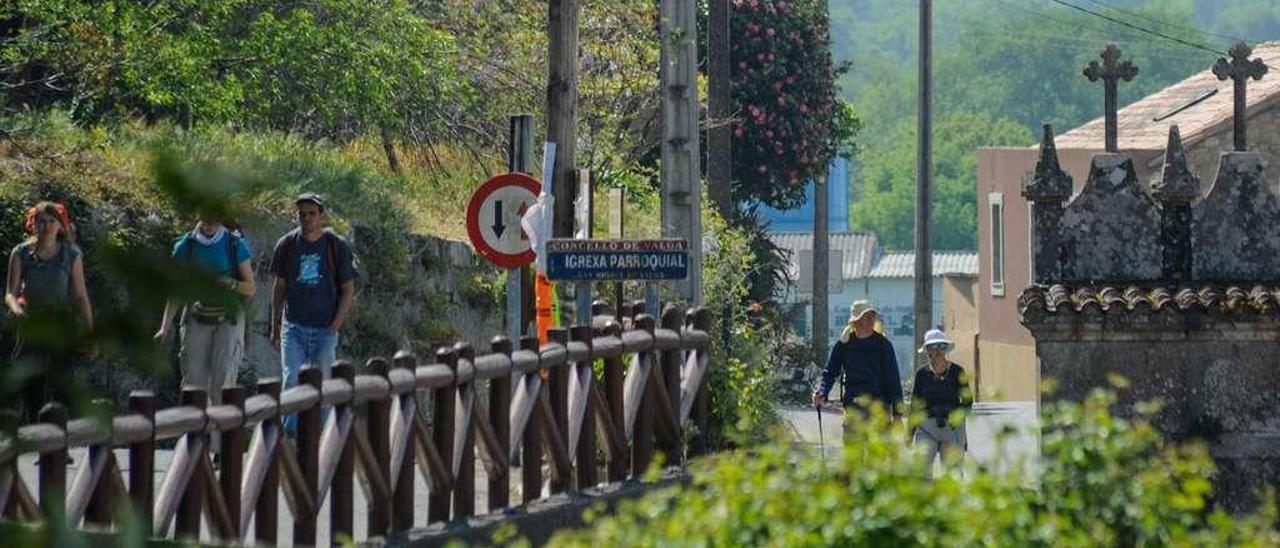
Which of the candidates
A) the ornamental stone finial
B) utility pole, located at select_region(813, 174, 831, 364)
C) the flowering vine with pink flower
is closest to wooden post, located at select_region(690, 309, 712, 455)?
the ornamental stone finial

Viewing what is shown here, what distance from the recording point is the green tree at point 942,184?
390ft

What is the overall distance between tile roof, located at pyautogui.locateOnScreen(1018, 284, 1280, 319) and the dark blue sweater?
7.75ft

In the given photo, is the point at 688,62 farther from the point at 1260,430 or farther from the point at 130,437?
the point at 130,437

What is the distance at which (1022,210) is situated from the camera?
41625 millimetres

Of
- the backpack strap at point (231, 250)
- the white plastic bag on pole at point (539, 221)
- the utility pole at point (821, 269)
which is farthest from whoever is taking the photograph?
the utility pole at point (821, 269)

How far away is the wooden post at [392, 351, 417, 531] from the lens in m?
9.47

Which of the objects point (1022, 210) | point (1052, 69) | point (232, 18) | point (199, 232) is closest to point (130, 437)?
point (199, 232)

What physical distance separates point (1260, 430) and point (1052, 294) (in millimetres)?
1727

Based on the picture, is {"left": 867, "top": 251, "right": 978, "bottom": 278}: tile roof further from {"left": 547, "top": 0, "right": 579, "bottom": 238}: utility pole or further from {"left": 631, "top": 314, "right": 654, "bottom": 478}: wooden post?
{"left": 631, "top": 314, "right": 654, "bottom": 478}: wooden post

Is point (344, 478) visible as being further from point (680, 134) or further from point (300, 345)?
point (680, 134)

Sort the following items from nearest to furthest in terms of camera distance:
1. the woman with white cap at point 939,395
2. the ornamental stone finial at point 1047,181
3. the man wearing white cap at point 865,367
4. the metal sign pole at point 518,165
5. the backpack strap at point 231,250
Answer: the backpack strap at point 231,250 < the metal sign pole at point 518,165 < the woman with white cap at point 939,395 < the man wearing white cap at point 865,367 < the ornamental stone finial at point 1047,181

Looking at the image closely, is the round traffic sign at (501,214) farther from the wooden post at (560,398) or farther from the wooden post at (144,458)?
the wooden post at (144,458)

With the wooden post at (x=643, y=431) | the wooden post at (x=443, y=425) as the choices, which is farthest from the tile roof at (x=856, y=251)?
the wooden post at (x=443, y=425)

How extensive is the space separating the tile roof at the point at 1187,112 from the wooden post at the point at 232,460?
28.6 meters
